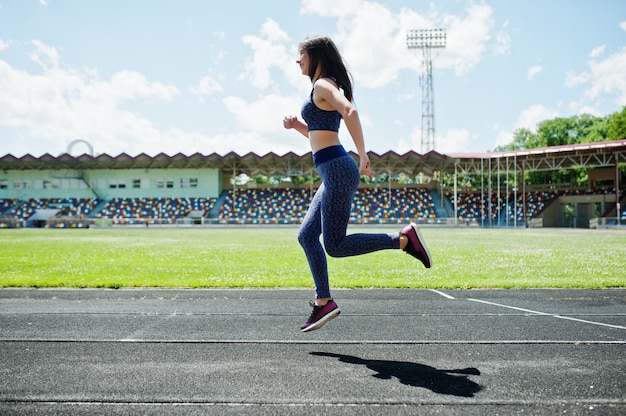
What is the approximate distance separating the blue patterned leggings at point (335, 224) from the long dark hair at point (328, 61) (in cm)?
56

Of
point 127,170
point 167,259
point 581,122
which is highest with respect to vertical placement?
point 581,122

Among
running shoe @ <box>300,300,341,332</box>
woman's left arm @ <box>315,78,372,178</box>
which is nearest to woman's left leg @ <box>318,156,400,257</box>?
woman's left arm @ <box>315,78,372,178</box>

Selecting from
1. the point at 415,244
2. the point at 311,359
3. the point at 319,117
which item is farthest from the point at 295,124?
the point at 311,359

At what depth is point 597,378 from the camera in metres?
2.76

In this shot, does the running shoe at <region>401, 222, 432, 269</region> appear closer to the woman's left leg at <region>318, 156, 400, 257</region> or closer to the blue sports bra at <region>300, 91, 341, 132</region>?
the woman's left leg at <region>318, 156, 400, 257</region>

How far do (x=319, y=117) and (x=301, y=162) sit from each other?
154 feet

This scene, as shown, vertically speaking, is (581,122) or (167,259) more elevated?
(581,122)

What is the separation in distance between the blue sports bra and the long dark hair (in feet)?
0.66

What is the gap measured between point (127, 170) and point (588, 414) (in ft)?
193

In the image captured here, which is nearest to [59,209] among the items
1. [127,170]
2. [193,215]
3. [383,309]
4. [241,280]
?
[127,170]

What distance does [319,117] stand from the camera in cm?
359

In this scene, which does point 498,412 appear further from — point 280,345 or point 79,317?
point 79,317

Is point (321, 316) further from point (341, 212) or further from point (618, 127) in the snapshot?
point (618, 127)

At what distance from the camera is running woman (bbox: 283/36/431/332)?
3549mm
